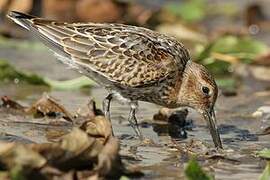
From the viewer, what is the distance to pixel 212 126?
360 inches

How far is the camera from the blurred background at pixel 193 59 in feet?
26.8

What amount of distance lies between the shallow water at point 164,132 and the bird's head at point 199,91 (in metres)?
0.25

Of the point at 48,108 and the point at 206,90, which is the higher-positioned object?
the point at 206,90

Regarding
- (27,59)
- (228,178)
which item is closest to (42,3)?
(27,59)

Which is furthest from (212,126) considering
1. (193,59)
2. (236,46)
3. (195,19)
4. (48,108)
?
(195,19)

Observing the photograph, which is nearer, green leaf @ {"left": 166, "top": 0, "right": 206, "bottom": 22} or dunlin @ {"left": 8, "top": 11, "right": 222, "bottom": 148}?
dunlin @ {"left": 8, "top": 11, "right": 222, "bottom": 148}

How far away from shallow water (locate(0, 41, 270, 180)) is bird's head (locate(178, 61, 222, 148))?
254 millimetres

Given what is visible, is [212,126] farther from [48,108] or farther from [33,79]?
[33,79]

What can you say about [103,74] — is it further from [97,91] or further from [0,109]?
[97,91]

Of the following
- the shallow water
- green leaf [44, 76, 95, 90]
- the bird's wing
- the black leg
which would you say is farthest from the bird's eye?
green leaf [44, 76, 95, 90]

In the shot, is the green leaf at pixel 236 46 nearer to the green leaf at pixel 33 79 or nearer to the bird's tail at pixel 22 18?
the green leaf at pixel 33 79

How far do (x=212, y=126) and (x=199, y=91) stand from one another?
451 millimetres

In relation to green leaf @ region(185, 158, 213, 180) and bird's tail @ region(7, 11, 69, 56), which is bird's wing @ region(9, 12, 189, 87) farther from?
green leaf @ region(185, 158, 213, 180)

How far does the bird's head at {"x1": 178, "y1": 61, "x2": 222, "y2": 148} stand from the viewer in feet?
30.6
